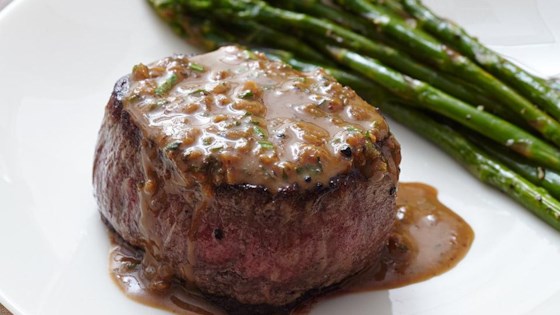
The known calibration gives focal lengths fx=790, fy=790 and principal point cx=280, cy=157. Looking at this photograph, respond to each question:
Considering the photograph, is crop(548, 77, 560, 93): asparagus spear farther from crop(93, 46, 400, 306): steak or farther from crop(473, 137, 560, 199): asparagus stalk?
crop(93, 46, 400, 306): steak

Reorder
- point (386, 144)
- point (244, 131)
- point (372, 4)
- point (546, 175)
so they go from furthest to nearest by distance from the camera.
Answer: point (372, 4) < point (546, 175) < point (386, 144) < point (244, 131)

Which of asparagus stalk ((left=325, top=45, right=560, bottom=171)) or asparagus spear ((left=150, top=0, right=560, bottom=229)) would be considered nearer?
asparagus spear ((left=150, top=0, right=560, bottom=229))

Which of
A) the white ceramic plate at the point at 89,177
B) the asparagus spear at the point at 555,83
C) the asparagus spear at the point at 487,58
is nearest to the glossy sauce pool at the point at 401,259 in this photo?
the white ceramic plate at the point at 89,177

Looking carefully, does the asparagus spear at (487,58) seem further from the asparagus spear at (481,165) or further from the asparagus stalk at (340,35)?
the asparagus spear at (481,165)

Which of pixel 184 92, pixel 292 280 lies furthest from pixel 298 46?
pixel 292 280

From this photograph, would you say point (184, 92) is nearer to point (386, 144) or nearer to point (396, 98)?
point (386, 144)

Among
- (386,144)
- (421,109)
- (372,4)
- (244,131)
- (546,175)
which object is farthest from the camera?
(372,4)

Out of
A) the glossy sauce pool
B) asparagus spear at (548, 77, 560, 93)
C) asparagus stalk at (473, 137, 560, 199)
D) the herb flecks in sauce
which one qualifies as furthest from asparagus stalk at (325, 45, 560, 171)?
the herb flecks in sauce
